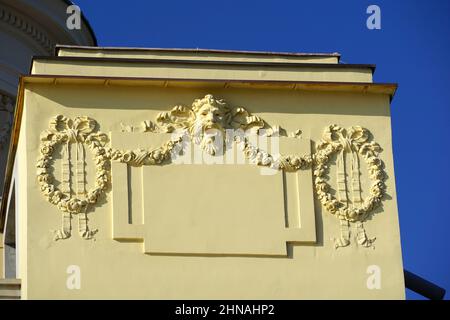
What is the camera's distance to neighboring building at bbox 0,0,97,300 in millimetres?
42250

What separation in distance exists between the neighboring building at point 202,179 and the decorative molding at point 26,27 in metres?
10.9

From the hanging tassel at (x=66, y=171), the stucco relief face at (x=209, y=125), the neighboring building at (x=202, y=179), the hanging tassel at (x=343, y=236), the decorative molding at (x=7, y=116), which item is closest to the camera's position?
the neighboring building at (x=202, y=179)

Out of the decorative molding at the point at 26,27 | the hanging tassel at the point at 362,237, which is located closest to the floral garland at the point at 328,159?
the hanging tassel at the point at 362,237

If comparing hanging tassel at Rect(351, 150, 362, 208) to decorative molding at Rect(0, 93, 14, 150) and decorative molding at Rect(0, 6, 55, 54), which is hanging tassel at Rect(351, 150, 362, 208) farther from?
decorative molding at Rect(0, 6, 55, 54)

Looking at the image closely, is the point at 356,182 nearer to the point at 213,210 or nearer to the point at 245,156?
the point at 245,156

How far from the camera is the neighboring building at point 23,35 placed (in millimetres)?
42250

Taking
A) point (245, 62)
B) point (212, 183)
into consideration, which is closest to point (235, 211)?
point (212, 183)

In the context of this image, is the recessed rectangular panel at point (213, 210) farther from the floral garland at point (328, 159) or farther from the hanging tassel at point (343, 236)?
the hanging tassel at point (343, 236)

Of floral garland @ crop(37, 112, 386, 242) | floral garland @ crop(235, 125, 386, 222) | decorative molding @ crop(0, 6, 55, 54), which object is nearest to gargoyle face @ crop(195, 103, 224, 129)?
floral garland @ crop(37, 112, 386, 242)

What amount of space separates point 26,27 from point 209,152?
12876 millimetres

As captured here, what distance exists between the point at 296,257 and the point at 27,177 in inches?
159
